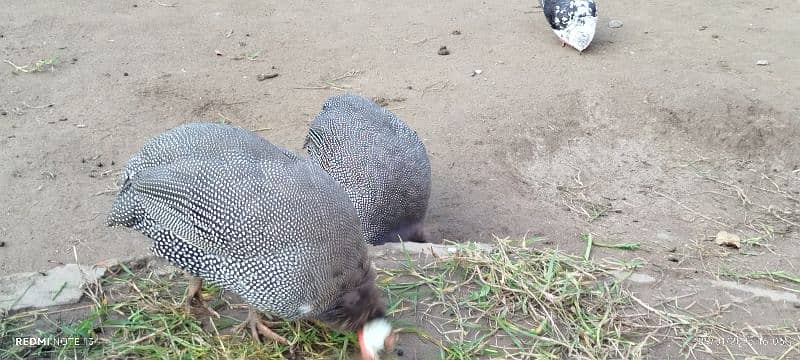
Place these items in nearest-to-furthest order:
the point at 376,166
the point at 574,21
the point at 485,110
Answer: the point at 376,166
the point at 485,110
the point at 574,21

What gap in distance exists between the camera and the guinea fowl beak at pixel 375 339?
2740mm

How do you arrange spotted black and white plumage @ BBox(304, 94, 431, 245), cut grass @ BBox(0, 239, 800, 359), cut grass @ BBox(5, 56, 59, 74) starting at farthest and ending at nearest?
cut grass @ BBox(5, 56, 59, 74)
spotted black and white plumage @ BBox(304, 94, 431, 245)
cut grass @ BBox(0, 239, 800, 359)

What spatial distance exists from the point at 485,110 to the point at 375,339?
3248 millimetres

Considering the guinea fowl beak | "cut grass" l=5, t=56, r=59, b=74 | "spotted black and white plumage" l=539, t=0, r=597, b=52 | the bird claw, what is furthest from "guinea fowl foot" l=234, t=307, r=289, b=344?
"spotted black and white plumage" l=539, t=0, r=597, b=52

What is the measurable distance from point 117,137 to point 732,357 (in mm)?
4344

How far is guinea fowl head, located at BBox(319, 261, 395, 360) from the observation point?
276 cm

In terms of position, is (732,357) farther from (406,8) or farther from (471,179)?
(406,8)

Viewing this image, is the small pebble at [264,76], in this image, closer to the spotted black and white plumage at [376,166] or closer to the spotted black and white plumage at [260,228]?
the spotted black and white plumage at [376,166]

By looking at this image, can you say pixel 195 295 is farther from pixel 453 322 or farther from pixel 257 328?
pixel 453 322

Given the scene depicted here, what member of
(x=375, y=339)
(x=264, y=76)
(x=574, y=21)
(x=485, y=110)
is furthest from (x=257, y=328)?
(x=574, y=21)

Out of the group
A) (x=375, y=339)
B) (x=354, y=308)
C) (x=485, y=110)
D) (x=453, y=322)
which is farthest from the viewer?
(x=485, y=110)

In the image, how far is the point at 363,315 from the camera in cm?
287

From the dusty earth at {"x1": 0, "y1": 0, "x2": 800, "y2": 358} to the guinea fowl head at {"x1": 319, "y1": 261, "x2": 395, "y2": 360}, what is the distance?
153 cm

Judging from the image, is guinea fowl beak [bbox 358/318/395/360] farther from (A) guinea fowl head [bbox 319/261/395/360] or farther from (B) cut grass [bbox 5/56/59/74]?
(B) cut grass [bbox 5/56/59/74]
